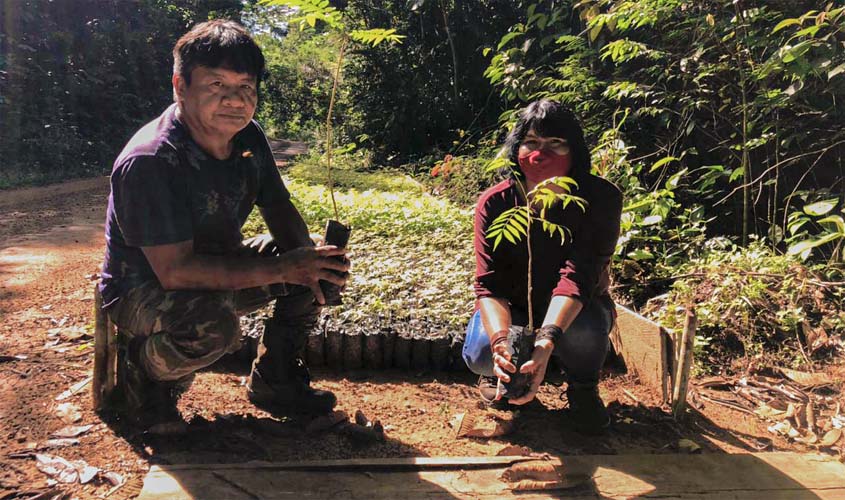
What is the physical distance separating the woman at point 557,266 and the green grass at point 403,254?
29.9 inches

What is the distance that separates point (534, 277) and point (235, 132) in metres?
1.22

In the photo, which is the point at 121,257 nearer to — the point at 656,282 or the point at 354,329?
the point at 354,329

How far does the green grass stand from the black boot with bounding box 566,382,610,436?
0.87 metres

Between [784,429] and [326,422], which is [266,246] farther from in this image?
[784,429]

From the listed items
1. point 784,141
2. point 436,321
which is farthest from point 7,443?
point 784,141

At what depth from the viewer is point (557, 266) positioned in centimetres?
220

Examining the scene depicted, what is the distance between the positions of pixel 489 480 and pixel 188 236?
4.03 ft

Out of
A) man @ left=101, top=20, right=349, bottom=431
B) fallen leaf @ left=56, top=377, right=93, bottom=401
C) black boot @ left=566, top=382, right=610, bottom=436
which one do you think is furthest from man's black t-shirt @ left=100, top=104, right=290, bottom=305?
black boot @ left=566, top=382, right=610, bottom=436

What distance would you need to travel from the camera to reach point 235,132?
1.98m

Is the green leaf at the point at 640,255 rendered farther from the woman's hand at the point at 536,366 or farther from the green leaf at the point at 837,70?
the woman's hand at the point at 536,366

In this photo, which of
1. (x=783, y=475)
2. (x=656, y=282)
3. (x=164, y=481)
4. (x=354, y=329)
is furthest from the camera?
(x=656, y=282)

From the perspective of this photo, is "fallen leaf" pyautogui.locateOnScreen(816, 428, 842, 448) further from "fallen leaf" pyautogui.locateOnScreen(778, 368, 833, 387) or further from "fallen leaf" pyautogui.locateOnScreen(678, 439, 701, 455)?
"fallen leaf" pyautogui.locateOnScreen(678, 439, 701, 455)

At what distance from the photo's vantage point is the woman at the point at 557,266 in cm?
202

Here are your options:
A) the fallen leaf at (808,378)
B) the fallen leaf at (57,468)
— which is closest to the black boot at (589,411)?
the fallen leaf at (808,378)
